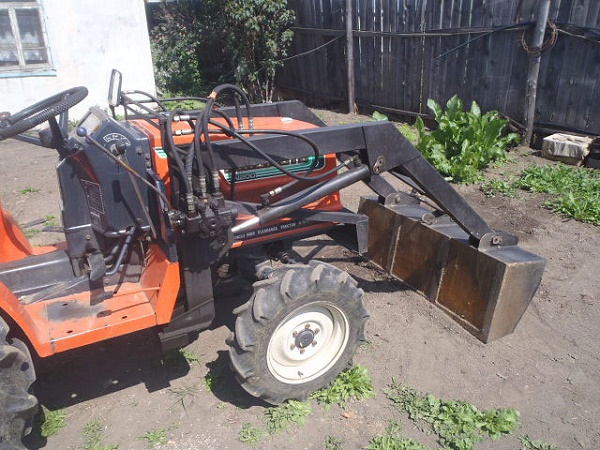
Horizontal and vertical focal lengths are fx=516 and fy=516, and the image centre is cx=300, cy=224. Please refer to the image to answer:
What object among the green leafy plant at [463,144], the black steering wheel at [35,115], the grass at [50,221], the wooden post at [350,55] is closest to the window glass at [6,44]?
the grass at [50,221]

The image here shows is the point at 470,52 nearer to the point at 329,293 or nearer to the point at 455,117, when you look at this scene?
the point at 455,117

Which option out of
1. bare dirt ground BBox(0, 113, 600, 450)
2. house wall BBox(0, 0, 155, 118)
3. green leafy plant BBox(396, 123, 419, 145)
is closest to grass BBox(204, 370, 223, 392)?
bare dirt ground BBox(0, 113, 600, 450)

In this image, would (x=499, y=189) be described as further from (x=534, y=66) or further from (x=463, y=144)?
(x=534, y=66)

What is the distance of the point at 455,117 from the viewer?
6.75 m

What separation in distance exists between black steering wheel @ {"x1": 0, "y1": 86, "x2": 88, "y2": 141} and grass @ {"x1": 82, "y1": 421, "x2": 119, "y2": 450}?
5.31 ft

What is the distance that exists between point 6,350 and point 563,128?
7026 mm

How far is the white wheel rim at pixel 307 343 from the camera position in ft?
9.41

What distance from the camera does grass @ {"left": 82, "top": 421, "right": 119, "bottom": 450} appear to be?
2.73 meters

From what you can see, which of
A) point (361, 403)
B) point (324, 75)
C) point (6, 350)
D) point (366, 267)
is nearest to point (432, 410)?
point (361, 403)

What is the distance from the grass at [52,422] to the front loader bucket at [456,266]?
261 cm

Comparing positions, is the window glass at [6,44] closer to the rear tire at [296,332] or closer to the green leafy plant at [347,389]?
the rear tire at [296,332]

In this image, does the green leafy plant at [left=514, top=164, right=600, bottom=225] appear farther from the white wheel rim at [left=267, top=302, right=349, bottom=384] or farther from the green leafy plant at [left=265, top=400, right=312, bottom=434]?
the green leafy plant at [left=265, top=400, right=312, bottom=434]

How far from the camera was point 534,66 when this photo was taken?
6879mm

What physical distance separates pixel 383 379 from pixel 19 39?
31.1ft
